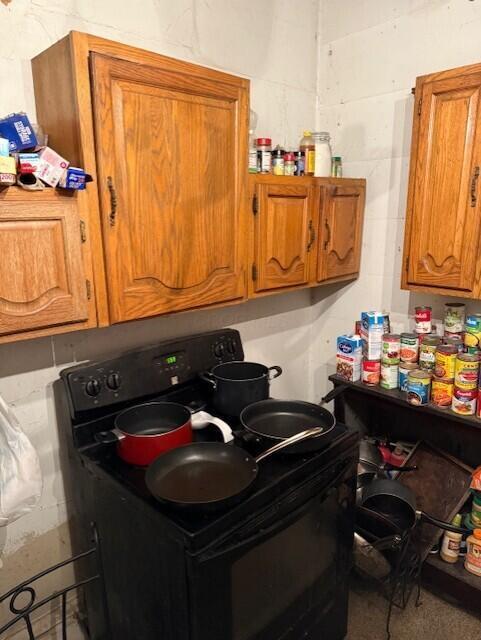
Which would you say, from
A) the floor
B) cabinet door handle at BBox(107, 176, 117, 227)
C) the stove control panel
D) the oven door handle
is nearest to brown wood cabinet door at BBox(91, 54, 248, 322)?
cabinet door handle at BBox(107, 176, 117, 227)

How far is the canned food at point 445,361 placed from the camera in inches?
60.4

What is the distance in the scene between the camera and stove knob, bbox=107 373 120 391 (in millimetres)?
1294

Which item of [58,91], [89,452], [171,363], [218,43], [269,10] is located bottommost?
[89,452]

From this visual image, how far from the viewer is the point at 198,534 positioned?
0.88 m

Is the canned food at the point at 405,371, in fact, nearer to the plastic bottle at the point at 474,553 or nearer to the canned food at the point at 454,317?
the canned food at the point at 454,317

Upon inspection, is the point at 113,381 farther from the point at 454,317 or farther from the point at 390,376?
the point at 454,317

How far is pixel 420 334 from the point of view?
1696mm

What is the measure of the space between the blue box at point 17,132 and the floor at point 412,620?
1776 millimetres

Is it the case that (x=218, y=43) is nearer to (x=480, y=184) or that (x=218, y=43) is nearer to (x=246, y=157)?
(x=246, y=157)

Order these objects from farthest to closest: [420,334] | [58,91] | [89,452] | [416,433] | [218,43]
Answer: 1. [416,433]
2. [420,334]
3. [218,43]
4. [89,452]
5. [58,91]

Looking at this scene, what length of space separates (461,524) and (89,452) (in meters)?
1.36

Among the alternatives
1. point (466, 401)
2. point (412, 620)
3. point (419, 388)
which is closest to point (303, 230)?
point (419, 388)

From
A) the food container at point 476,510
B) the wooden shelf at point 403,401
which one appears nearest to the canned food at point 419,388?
the wooden shelf at point 403,401

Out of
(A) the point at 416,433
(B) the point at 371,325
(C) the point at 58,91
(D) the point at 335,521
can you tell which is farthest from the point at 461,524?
(C) the point at 58,91
